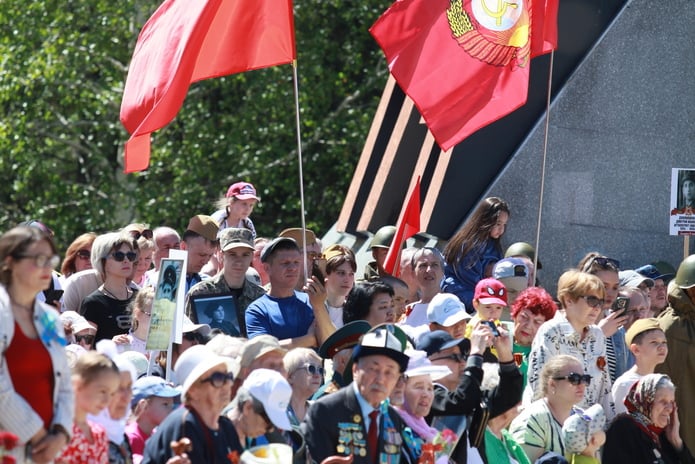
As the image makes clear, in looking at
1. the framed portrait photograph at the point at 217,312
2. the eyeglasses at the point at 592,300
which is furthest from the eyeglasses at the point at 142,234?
the eyeglasses at the point at 592,300

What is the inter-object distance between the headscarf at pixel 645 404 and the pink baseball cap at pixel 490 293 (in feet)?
3.36

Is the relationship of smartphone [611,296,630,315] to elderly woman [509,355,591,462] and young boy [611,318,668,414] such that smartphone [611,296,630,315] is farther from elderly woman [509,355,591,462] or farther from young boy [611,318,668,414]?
elderly woman [509,355,591,462]

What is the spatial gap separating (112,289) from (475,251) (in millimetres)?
3305

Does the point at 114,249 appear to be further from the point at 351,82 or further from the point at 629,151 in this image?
the point at 351,82

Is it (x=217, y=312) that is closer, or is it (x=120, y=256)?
(x=217, y=312)

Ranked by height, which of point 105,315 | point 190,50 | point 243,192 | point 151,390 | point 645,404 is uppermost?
point 190,50

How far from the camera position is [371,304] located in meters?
9.88

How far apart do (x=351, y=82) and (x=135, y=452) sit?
1835 centimetres

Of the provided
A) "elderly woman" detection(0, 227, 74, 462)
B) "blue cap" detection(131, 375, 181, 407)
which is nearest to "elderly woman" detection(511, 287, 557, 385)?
"blue cap" detection(131, 375, 181, 407)

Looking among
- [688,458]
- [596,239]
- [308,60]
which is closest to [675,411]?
[688,458]

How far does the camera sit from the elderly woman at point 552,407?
30.5 ft

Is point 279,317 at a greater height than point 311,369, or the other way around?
point 279,317

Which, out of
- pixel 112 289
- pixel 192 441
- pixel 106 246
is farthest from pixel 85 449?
pixel 106 246

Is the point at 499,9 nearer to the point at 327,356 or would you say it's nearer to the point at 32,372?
the point at 327,356
